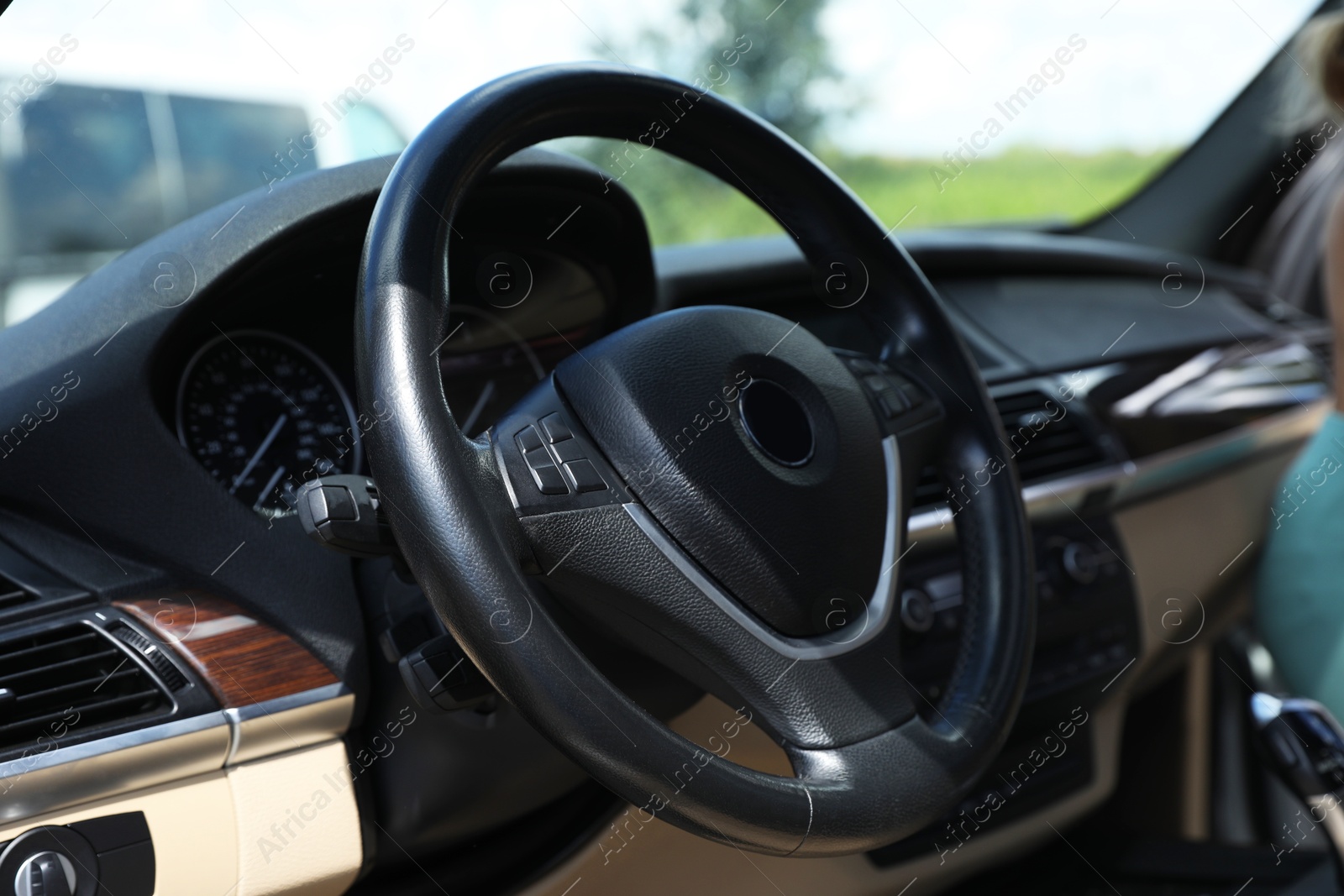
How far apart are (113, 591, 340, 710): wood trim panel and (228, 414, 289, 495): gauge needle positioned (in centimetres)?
12

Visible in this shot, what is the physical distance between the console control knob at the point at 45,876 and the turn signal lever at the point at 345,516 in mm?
315

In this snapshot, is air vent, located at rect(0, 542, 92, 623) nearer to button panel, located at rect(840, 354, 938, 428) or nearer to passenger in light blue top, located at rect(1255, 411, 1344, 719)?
button panel, located at rect(840, 354, 938, 428)

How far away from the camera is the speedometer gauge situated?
102 cm

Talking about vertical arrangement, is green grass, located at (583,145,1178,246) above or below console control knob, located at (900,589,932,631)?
above

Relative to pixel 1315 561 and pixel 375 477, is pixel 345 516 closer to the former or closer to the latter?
pixel 375 477

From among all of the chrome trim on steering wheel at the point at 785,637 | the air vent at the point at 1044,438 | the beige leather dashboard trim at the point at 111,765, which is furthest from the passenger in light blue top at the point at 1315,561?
the beige leather dashboard trim at the point at 111,765

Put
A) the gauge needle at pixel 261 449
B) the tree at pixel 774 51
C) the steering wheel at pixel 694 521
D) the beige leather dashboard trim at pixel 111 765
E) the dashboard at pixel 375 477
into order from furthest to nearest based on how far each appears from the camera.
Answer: the tree at pixel 774 51 < the gauge needle at pixel 261 449 < the dashboard at pixel 375 477 < the beige leather dashboard trim at pixel 111 765 < the steering wheel at pixel 694 521

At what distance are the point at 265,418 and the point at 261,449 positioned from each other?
0.03 meters

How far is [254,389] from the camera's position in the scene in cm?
106

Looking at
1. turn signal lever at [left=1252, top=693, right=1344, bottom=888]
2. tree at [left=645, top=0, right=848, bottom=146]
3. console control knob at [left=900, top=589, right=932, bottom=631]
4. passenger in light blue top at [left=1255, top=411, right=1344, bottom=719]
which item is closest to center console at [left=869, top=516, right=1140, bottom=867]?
console control knob at [left=900, top=589, right=932, bottom=631]

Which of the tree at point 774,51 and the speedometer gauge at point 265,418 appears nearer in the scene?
the speedometer gauge at point 265,418

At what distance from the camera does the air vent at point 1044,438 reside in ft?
4.84

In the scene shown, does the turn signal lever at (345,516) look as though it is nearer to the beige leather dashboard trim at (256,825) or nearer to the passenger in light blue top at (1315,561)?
the beige leather dashboard trim at (256,825)

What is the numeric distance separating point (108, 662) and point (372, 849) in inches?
10.2
